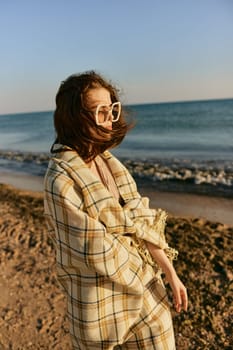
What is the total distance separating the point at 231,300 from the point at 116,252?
245cm

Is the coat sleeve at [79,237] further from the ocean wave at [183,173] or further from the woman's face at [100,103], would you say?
the ocean wave at [183,173]

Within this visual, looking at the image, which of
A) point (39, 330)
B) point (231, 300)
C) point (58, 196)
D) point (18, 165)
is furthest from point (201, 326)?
point (18, 165)

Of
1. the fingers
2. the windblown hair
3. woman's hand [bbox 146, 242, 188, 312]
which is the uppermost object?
the windblown hair

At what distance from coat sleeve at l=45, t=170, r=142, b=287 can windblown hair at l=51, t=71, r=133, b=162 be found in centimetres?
19

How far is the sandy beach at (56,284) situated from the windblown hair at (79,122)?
216 centimetres

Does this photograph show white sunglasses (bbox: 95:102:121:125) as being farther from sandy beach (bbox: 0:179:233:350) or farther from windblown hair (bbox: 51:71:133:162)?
sandy beach (bbox: 0:179:233:350)

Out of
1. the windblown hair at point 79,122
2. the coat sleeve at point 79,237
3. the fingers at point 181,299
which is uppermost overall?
the windblown hair at point 79,122

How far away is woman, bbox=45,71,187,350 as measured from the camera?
1.59 m

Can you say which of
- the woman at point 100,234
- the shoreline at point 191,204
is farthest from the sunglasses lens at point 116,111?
the shoreline at point 191,204

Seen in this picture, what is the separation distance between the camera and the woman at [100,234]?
159cm

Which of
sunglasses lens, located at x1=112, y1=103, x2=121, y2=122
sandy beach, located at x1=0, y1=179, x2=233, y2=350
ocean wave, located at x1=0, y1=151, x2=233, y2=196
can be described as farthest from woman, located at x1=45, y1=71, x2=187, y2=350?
ocean wave, located at x1=0, y1=151, x2=233, y2=196

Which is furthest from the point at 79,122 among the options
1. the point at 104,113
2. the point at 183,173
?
the point at 183,173

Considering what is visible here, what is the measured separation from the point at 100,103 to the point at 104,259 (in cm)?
66

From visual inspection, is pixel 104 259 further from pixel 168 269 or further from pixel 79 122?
pixel 79 122
